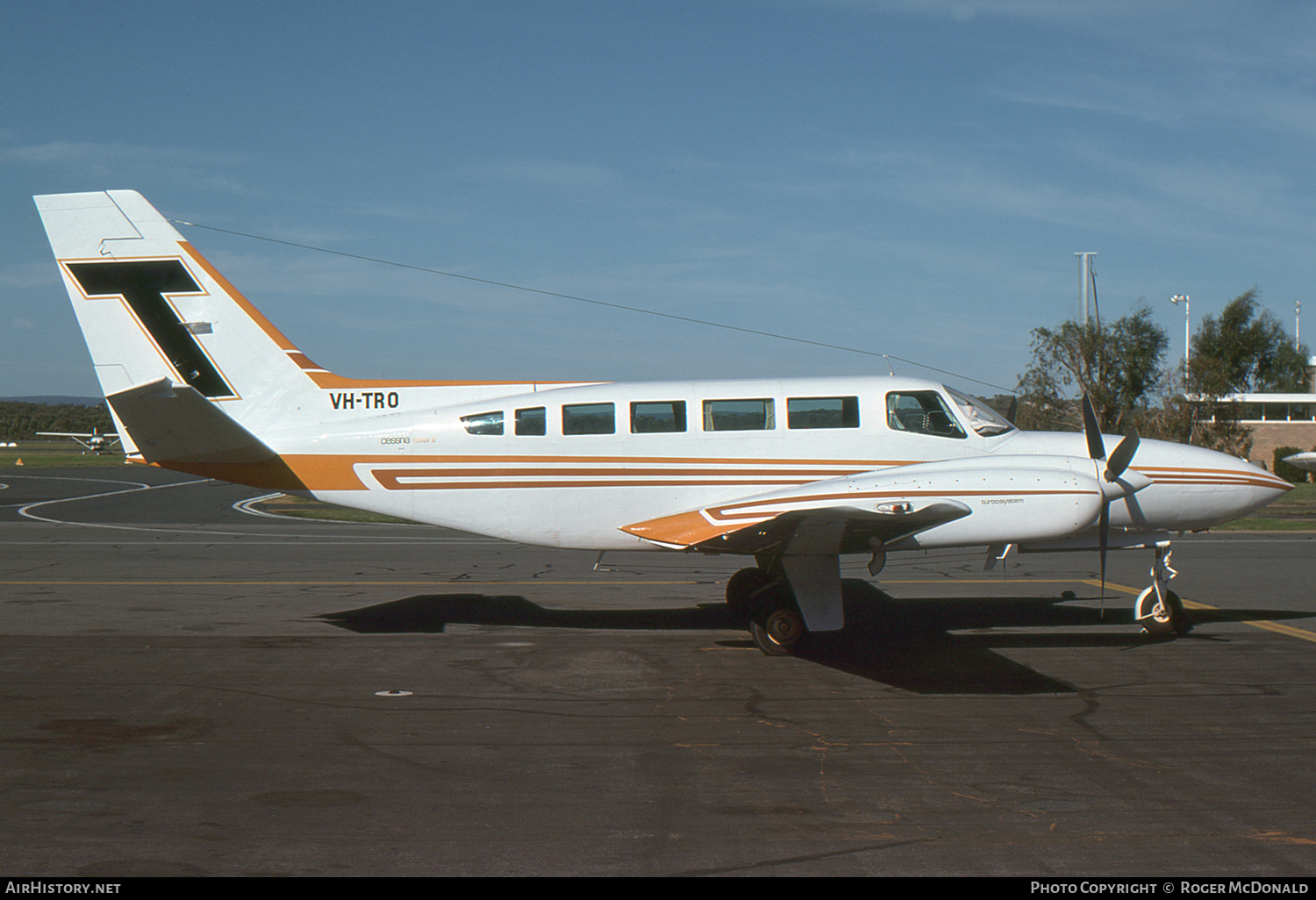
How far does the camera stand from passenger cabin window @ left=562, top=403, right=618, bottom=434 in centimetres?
1153

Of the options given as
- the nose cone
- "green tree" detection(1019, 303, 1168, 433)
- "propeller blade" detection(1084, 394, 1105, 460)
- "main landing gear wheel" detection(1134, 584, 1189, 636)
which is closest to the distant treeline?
"green tree" detection(1019, 303, 1168, 433)

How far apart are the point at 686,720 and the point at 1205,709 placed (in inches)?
176

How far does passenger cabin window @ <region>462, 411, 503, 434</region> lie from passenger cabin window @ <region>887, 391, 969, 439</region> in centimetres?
477

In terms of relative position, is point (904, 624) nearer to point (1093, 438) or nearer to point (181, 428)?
point (1093, 438)

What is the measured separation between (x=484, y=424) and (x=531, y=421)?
1.92 ft

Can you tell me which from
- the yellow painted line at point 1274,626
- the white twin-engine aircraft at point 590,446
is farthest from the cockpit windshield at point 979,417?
the yellow painted line at point 1274,626

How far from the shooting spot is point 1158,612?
11.1 meters

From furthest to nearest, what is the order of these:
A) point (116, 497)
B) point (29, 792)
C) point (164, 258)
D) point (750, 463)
Result: 1. point (116, 497)
2. point (164, 258)
3. point (750, 463)
4. point (29, 792)

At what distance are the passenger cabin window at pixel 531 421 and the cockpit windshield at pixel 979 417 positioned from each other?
16.4ft

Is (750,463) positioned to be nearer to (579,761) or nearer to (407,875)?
(579,761)

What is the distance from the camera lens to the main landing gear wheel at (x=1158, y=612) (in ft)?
36.5

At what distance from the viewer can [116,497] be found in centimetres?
3559

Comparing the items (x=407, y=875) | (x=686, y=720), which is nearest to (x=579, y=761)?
(x=686, y=720)

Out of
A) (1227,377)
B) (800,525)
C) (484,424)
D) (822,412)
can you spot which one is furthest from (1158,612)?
(1227,377)
